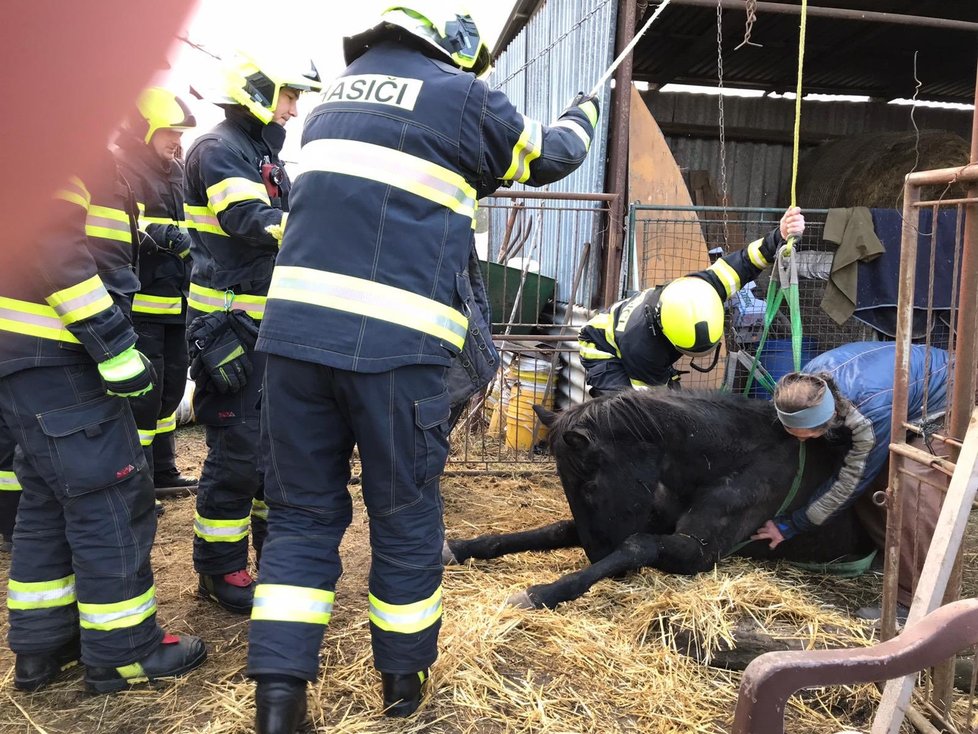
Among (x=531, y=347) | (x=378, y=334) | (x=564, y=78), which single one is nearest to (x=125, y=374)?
(x=378, y=334)

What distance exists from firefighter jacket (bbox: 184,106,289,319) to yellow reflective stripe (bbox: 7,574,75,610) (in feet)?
4.14

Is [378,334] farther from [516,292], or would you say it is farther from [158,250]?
[516,292]

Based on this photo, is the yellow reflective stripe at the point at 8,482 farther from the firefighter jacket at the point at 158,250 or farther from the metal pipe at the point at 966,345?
the metal pipe at the point at 966,345

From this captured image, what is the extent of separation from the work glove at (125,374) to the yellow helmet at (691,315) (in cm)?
260

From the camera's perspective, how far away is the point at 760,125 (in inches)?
387

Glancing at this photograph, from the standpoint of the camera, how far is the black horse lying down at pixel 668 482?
332cm

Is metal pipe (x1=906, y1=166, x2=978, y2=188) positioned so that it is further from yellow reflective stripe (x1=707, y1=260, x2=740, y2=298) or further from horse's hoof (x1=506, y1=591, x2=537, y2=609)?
horse's hoof (x1=506, y1=591, x2=537, y2=609)

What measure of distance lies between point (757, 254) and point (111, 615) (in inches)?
142

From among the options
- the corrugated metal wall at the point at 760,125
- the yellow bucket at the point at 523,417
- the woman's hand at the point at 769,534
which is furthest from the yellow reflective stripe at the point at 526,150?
the corrugated metal wall at the point at 760,125

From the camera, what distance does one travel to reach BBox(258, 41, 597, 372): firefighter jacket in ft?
7.05

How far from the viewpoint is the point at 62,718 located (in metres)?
2.46

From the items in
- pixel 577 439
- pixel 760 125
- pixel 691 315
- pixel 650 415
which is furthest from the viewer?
pixel 760 125

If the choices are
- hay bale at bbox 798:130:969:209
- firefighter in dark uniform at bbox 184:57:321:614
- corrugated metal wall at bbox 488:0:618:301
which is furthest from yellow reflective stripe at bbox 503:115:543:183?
hay bale at bbox 798:130:969:209

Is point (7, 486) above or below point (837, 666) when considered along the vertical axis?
below
